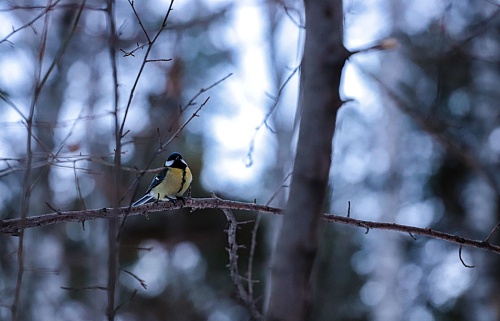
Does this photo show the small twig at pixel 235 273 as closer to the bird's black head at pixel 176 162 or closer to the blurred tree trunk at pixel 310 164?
the blurred tree trunk at pixel 310 164

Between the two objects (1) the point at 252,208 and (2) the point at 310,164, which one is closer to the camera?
(2) the point at 310,164

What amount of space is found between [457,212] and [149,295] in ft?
15.3

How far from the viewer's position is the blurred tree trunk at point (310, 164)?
1129 mm

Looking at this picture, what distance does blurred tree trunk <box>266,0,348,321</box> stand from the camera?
113cm

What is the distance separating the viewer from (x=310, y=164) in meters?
1.19

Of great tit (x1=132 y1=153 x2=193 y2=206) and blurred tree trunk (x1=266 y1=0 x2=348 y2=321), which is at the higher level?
blurred tree trunk (x1=266 y1=0 x2=348 y2=321)

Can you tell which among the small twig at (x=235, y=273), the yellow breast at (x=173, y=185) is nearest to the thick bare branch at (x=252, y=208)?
the small twig at (x=235, y=273)

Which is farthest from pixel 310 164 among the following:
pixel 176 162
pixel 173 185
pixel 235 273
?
pixel 176 162

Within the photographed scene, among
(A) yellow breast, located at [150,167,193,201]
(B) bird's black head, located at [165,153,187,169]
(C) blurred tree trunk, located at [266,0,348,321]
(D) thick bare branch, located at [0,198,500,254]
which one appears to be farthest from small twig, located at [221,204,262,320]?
Result: (B) bird's black head, located at [165,153,187,169]

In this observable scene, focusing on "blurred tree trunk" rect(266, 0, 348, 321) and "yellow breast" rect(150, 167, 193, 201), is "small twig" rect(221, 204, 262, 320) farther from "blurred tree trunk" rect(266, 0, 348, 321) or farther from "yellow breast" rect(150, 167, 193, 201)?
"yellow breast" rect(150, 167, 193, 201)

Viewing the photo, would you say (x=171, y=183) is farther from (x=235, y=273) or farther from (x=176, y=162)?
(x=235, y=273)

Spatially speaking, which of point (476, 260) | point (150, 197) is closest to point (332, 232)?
point (476, 260)

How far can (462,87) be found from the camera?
8.62 m

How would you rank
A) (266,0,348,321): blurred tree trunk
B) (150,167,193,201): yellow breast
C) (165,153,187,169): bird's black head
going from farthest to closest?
1. (165,153,187,169): bird's black head
2. (150,167,193,201): yellow breast
3. (266,0,348,321): blurred tree trunk
